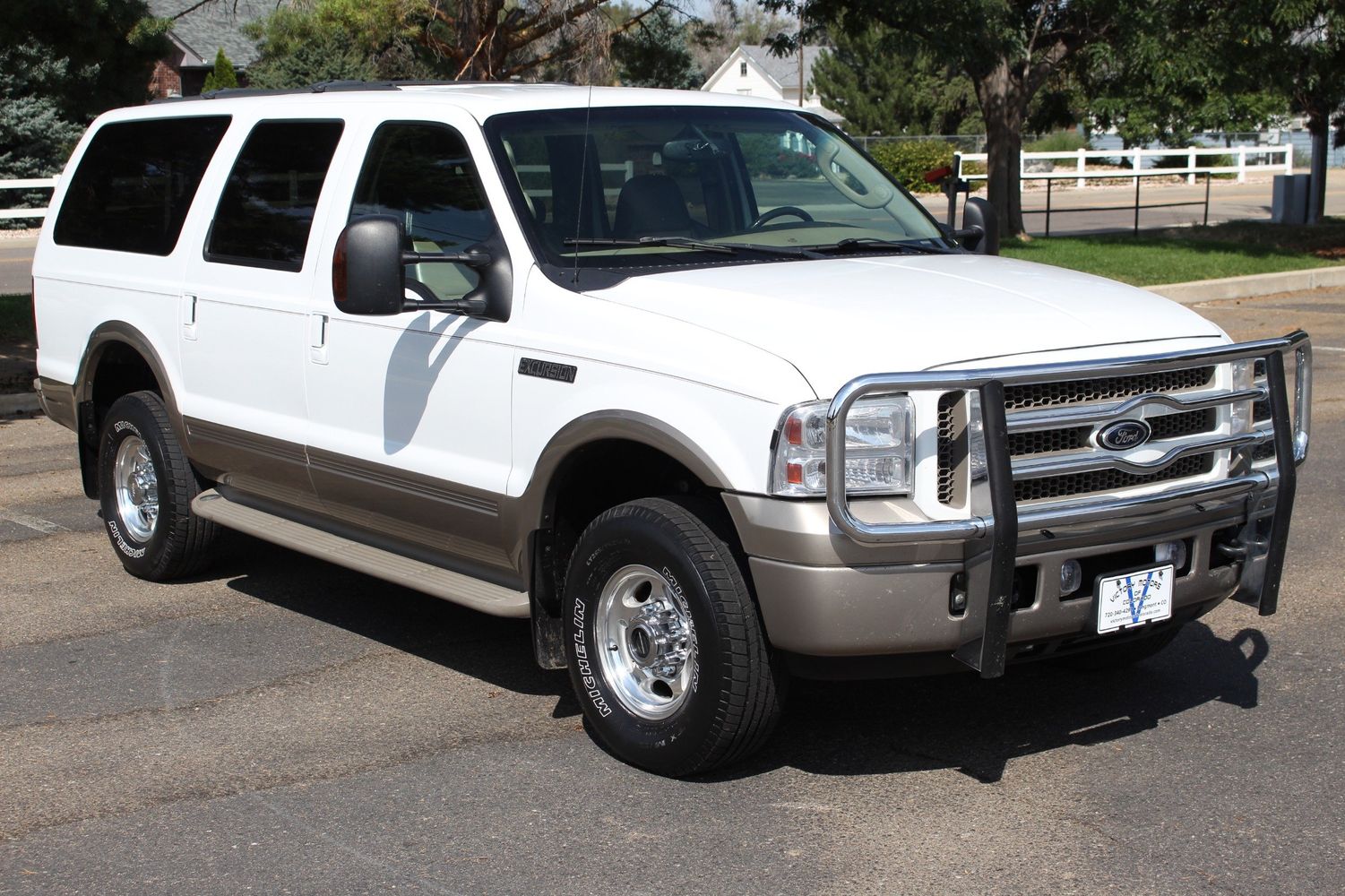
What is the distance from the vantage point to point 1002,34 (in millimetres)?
21141

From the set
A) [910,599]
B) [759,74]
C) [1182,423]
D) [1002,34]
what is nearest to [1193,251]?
[1002,34]

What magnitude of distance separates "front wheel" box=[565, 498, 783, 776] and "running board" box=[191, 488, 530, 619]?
1.18ft

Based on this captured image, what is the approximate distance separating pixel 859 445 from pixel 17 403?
9.04m

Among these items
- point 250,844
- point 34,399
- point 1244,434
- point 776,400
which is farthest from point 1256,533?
point 34,399

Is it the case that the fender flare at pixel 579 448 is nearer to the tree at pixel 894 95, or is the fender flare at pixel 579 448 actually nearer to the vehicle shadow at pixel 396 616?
the vehicle shadow at pixel 396 616

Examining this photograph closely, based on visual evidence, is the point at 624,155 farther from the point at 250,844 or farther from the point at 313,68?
the point at 313,68

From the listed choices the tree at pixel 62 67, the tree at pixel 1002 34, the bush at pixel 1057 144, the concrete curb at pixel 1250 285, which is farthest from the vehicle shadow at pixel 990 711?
the bush at pixel 1057 144

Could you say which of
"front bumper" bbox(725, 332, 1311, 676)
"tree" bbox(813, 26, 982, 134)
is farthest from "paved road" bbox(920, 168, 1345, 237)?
"front bumper" bbox(725, 332, 1311, 676)

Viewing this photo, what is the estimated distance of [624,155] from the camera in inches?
228

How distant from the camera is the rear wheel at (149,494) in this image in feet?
23.0

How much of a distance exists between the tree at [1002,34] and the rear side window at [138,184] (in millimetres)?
14406

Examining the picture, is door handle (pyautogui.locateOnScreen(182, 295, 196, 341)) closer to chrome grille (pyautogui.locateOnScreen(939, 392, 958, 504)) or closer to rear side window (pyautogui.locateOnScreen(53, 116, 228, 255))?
rear side window (pyautogui.locateOnScreen(53, 116, 228, 255))

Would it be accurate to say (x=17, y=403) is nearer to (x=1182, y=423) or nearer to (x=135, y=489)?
(x=135, y=489)

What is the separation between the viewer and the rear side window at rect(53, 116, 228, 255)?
22.8ft
